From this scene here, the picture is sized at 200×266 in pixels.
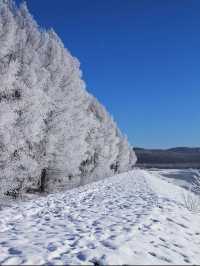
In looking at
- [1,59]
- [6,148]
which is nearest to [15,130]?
[6,148]

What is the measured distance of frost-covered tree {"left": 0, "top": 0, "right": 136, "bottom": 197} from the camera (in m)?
16.9

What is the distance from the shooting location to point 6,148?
16.7 metres

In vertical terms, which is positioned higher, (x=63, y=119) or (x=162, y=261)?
(x=63, y=119)

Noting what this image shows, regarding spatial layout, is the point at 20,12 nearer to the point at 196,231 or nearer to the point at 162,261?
the point at 196,231

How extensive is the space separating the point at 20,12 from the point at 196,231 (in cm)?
1645

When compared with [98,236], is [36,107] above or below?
above

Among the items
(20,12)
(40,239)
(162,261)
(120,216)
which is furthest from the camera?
(20,12)

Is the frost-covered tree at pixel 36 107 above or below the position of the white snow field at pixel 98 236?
above

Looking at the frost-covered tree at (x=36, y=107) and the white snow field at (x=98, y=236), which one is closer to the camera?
the white snow field at (x=98, y=236)

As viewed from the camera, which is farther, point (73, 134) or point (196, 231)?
point (73, 134)

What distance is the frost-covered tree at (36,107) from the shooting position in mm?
16891

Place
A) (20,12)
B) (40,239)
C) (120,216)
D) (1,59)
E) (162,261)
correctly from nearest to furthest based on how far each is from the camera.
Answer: (162,261) < (40,239) < (120,216) < (1,59) < (20,12)

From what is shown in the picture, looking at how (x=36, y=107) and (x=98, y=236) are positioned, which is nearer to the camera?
(x=98, y=236)

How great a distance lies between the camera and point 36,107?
18.7 m
